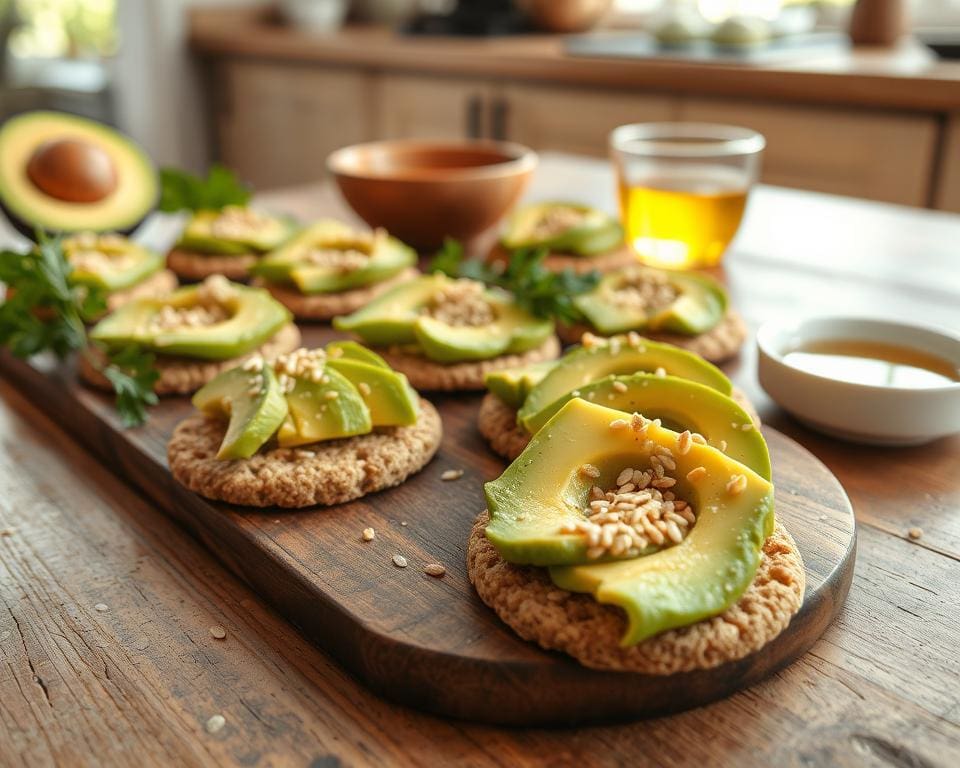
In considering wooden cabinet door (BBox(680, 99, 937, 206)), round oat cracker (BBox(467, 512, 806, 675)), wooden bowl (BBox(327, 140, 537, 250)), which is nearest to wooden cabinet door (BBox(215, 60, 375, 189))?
wooden cabinet door (BBox(680, 99, 937, 206))

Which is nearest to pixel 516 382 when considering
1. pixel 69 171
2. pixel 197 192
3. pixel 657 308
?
pixel 657 308

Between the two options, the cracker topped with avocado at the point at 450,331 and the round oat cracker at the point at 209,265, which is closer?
the cracker topped with avocado at the point at 450,331

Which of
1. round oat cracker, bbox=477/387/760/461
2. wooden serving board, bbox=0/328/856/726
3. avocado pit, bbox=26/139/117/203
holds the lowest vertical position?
wooden serving board, bbox=0/328/856/726

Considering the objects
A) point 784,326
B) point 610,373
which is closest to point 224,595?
point 610,373

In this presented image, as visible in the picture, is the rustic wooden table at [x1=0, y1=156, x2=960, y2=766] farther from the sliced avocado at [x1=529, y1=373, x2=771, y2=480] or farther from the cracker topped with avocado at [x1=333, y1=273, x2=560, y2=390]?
the cracker topped with avocado at [x1=333, y1=273, x2=560, y2=390]

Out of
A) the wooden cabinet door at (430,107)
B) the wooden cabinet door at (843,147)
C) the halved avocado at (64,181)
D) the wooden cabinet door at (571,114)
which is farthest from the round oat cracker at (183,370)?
the wooden cabinet door at (430,107)

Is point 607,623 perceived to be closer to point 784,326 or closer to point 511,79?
point 784,326

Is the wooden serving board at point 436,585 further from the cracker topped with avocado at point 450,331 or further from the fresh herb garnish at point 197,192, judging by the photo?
the fresh herb garnish at point 197,192
